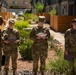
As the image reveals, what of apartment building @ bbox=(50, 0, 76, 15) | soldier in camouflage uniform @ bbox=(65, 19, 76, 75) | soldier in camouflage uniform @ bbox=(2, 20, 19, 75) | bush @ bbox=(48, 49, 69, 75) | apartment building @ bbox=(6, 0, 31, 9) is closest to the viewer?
soldier in camouflage uniform @ bbox=(65, 19, 76, 75)

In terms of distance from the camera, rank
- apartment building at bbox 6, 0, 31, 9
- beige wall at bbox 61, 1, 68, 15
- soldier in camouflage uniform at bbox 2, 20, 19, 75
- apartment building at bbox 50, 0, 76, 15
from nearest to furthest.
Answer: soldier in camouflage uniform at bbox 2, 20, 19, 75, apartment building at bbox 50, 0, 76, 15, beige wall at bbox 61, 1, 68, 15, apartment building at bbox 6, 0, 31, 9

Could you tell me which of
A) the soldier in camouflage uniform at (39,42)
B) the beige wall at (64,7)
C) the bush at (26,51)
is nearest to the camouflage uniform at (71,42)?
the soldier in camouflage uniform at (39,42)

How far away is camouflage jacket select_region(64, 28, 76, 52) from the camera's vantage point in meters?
6.52

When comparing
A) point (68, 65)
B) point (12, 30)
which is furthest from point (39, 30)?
point (68, 65)

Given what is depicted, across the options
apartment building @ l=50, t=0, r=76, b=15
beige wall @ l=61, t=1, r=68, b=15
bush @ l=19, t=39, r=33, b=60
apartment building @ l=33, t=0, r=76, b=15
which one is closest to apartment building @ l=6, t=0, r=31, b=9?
apartment building @ l=33, t=0, r=76, b=15

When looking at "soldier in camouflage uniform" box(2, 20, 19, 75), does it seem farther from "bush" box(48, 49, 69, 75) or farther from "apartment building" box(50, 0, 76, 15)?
"apartment building" box(50, 0, 76, 15)

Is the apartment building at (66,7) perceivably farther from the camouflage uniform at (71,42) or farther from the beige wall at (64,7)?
the camouflage uniform at (71,42)

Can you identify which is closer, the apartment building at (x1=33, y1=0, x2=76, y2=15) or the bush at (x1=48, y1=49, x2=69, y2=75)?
the bush at (x1=48, y1=49, x2=69, y2=75)

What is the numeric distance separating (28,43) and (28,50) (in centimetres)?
38

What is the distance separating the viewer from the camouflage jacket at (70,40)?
6520 mm

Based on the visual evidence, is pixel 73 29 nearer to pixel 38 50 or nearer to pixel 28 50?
pixel 38 50

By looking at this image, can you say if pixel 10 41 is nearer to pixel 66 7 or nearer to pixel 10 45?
pixel 10 45

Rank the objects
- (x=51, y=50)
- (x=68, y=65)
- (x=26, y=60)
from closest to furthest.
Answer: (x=68, y=65)
(x=26, y=60)
(x=51, y=50)

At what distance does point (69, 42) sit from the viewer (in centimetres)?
661
